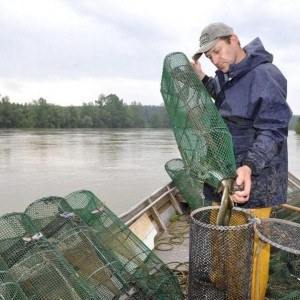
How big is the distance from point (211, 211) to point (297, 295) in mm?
881

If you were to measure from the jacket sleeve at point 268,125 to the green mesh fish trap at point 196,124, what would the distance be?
0.70 ft

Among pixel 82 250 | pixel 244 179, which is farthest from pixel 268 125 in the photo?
pixel 82 250

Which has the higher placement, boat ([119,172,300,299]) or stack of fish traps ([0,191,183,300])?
→ stack of fish traps ([0,191,183,300])

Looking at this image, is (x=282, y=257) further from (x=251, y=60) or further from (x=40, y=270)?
(x=40, y=270)

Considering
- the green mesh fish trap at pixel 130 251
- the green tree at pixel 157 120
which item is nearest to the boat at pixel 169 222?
the green mesh fish trap at pixel 130 251

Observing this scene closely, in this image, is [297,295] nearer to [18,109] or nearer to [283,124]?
[283,124]

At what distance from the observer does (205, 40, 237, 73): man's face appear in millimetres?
2469

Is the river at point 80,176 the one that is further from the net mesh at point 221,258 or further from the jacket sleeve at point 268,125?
the jacket sleeve at point 268,125

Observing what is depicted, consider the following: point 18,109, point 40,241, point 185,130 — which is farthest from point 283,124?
point 18,109

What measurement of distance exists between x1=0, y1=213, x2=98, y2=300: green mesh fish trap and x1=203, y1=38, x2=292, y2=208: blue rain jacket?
1.25m

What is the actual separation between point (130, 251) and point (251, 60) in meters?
2.07

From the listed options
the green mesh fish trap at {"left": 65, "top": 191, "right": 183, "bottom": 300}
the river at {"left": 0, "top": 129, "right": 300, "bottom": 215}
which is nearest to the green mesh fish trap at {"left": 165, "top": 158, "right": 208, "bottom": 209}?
the green mesh fish trap at {"left": 65, "top": 191, "right": 183, "bottom": 300}

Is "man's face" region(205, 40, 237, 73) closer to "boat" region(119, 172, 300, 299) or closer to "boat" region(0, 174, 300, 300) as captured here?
"boat" region(0, 174, 300, 300)

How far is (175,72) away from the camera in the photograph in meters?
2.93
